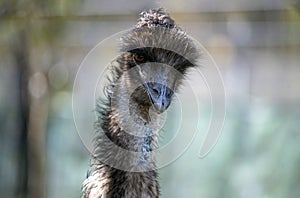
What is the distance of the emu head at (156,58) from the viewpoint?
61.7 inches

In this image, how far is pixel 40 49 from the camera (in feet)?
10.5

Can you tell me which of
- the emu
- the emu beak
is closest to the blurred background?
the emu

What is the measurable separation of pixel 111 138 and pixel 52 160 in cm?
180

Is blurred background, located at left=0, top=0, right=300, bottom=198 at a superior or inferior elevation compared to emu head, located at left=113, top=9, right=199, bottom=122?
superior

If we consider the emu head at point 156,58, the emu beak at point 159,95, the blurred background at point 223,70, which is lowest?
the emu beak at point 159,95

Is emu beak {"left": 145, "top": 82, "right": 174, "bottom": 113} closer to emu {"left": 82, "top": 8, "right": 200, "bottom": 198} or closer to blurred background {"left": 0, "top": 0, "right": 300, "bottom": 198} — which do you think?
emu {"left": 82, "top": 8, "right": 200, "bottom": 198}

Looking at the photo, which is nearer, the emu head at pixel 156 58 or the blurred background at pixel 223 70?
the emu head at pixel 156 58

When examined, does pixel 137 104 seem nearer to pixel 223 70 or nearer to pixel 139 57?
pixel 139 57

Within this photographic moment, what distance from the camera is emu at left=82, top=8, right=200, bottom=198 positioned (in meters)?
1.59

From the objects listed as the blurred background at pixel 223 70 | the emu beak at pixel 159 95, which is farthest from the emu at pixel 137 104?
the blurred background at pixel 223 70

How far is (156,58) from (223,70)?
154cm

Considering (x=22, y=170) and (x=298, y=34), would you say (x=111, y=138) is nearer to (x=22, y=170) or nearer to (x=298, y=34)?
(x=298, y=34)

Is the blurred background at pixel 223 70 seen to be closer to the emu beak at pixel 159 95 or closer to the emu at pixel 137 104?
the emu at pixel 137 104

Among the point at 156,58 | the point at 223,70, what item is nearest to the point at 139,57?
the point at 156,58
